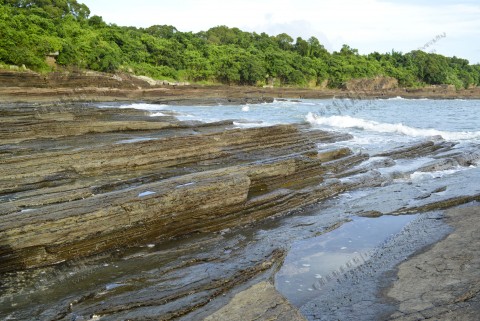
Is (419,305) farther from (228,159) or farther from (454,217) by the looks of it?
(228,159)

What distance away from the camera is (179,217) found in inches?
307

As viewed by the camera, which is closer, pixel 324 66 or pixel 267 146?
pixel 267 146

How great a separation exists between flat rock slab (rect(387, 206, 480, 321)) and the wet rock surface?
0.30 meters

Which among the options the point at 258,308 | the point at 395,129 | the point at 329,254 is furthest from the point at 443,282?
the point at 395,129

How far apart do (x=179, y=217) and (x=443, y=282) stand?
450cm

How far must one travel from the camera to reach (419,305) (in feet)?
16.2

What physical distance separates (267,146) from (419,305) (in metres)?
9.64

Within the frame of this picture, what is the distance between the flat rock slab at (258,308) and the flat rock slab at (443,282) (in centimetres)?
123

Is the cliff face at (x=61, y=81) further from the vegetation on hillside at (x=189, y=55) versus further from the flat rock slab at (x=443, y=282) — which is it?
the flat rock slab at (x=443, y=282)

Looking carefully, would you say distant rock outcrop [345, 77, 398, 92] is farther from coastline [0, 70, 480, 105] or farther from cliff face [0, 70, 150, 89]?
cliff face [0, 70, 150, 89]

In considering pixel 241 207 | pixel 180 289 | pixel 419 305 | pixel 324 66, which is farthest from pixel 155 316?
pixel 324 66


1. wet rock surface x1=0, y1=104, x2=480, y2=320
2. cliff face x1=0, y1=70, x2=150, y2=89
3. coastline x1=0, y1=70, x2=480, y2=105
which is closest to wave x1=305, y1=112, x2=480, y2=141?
wet rock surface x1=0, y1=104, x2=480, y2=320

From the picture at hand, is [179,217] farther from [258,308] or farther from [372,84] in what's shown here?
[372,84]

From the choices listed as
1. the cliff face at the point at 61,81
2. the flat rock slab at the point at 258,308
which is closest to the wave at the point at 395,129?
the flat rock slab at the point at 258,308
